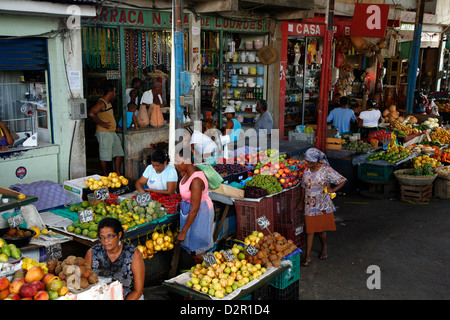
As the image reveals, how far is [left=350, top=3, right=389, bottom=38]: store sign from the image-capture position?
500 inches

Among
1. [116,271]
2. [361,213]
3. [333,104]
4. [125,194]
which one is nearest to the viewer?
[116,271]

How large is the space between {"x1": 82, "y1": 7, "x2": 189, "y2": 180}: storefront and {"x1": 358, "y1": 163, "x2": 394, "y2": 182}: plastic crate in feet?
14.8

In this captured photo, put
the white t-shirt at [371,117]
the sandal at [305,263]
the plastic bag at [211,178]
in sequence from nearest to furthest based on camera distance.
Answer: the plastic bag at [211,178]
the sandal at [305,263]
the white t-shirt at [371,117]

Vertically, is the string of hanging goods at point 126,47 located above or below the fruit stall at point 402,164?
above

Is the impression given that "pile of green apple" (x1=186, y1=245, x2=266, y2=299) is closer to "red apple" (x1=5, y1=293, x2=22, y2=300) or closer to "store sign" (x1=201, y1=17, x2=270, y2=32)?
"red apple" (x1=5, y1=293, x2=22, y2=300)

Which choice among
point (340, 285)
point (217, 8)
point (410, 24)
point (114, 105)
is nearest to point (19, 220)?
point (340, 285)

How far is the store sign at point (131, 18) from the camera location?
8461 mm

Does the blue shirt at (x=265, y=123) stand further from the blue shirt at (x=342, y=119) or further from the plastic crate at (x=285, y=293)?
the plastic crate at (x=285, y=293)

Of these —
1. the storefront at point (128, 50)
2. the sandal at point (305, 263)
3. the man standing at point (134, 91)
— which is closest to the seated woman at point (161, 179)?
the sandal at point (305, 263)

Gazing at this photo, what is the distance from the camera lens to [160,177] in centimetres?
671

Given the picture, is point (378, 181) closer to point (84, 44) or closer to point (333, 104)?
point (333, 104)

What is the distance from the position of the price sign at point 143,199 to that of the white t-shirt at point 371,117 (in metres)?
8.06

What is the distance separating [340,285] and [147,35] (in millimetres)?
6229

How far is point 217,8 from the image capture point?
9820 mm
